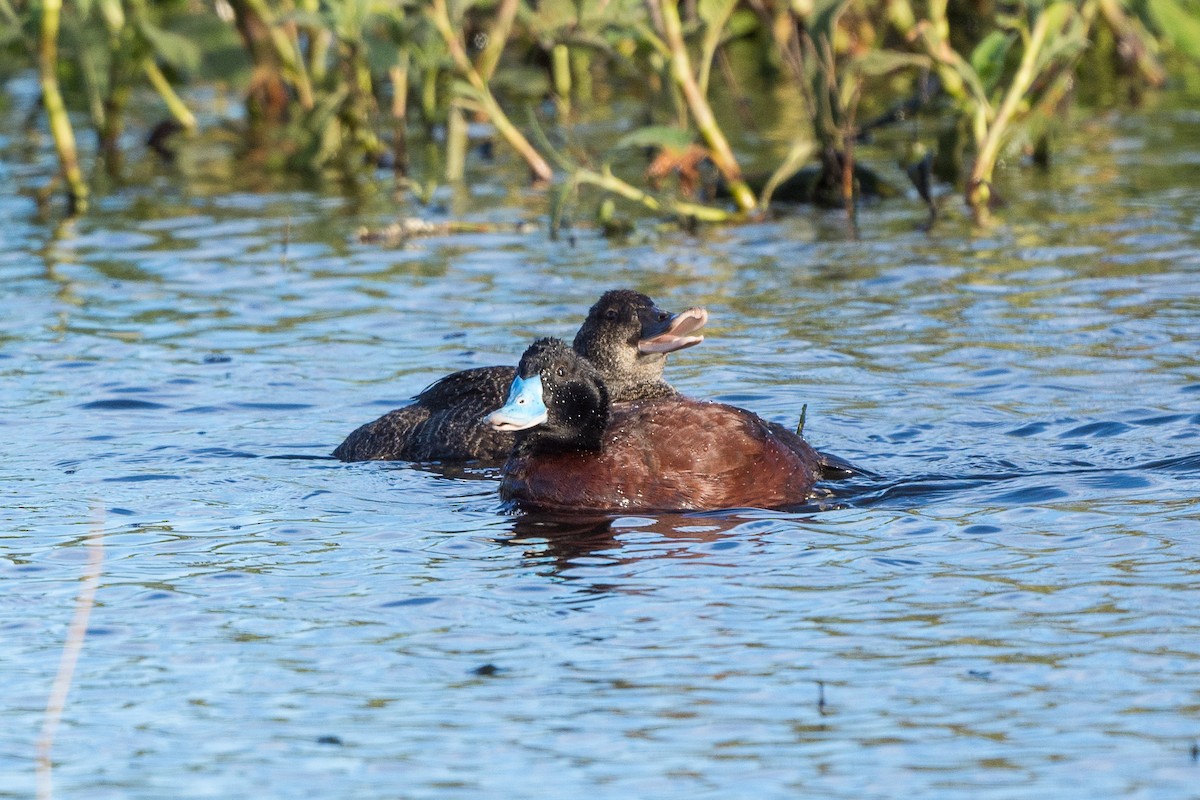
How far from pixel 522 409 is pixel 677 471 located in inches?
26.4

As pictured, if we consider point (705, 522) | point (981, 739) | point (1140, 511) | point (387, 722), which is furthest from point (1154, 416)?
point (387, 722)

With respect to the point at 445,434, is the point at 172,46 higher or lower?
higher

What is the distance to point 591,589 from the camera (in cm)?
647

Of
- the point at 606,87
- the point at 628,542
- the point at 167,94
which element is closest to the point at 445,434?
the point at 628,542

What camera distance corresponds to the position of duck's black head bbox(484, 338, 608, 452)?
757cm

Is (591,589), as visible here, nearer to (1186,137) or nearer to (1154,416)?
(1154,416)

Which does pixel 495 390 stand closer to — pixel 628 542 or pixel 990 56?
pixel 628 542

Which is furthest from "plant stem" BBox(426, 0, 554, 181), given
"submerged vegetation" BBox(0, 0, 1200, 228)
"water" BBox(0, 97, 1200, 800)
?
"water" BBox(0, 97, 1200, 800)

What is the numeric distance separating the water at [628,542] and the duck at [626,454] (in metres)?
0.16

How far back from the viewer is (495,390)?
870cm

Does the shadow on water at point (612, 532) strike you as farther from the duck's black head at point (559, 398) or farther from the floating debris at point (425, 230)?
the floating debris at point (425, 230)

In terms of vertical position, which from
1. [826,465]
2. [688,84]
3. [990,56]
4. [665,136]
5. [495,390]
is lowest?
[826,465]

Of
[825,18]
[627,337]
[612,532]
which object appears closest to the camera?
[612,532]

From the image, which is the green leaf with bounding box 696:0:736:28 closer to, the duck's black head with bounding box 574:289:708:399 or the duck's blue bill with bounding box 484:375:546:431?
the duck's black head with bounding box 574:289:708:399
